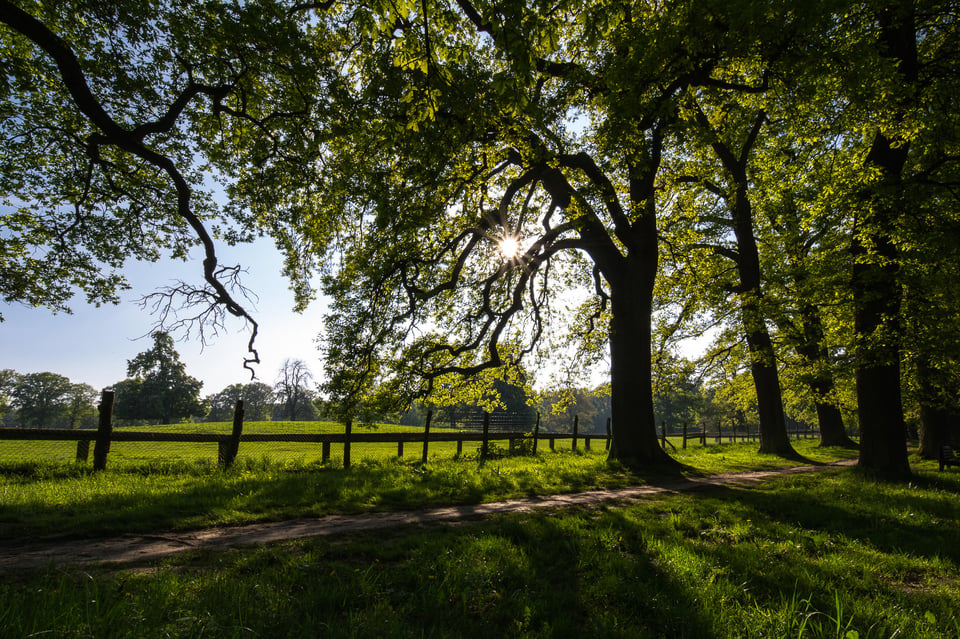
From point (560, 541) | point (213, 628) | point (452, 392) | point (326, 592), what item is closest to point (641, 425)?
point (452, 392)

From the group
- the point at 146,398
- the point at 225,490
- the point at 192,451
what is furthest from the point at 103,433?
the point at 146,398

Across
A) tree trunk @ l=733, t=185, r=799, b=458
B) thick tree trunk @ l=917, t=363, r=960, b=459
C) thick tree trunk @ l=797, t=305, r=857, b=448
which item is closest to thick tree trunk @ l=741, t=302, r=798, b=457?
tree trunk @ l=733, t=185, r=799, b=458

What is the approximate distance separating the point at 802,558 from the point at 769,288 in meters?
14.3

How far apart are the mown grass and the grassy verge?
2124 mm

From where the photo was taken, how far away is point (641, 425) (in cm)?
1260

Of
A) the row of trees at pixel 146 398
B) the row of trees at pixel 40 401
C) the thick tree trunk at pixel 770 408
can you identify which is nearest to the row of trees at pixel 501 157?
the thick tree trunk at pixel 770 408

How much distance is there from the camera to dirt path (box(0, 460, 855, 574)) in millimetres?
4156

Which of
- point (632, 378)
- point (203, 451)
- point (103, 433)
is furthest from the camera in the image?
point (203, 451)

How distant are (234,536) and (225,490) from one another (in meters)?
3.02

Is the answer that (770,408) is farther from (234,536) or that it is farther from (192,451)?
(192,451)

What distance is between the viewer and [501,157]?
970 cm

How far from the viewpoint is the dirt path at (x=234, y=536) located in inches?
164

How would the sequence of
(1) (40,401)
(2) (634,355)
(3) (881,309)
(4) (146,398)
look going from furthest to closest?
1. (1) (40,401)
2. (4) (146,398)
3. (2) (634,355)
4. (3) (881,309)

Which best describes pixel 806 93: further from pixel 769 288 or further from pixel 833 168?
pixel 769 288
